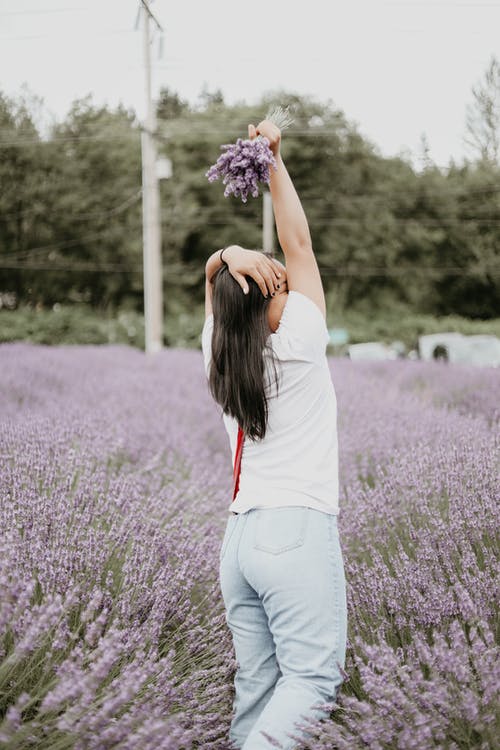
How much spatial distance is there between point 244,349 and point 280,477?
337mm

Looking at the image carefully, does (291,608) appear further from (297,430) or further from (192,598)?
(192,598)

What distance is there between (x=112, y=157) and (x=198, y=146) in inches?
159

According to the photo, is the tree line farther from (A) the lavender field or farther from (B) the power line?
(A) the lavender field

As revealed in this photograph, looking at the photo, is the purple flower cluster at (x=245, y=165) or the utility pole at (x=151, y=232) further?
the utility pole at (x=151, y=232)

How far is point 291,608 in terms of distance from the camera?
5.74ft

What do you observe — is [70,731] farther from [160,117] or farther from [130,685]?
[160,117]

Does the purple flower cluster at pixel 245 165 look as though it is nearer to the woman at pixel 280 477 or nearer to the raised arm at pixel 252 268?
the woman at pixel 280 477

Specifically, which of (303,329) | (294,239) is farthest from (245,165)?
(303,329)

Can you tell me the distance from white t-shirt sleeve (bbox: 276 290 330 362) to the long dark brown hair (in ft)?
0.17

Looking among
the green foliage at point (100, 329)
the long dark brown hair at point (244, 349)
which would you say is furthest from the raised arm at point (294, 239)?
the green foliage at point (100, 329)

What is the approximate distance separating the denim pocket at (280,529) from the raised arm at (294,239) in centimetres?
52

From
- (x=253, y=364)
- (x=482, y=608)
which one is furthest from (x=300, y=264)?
(x=482, y=608)

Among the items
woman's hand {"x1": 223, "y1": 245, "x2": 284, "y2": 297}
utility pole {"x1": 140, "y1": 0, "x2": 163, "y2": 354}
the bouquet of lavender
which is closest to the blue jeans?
woman's hand {"x1": 223, "y1": 245, "x2": 284, "y2": 297}

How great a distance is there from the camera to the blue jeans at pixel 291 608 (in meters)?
1.71
